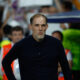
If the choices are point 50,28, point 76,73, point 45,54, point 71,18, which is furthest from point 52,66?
point 50,28

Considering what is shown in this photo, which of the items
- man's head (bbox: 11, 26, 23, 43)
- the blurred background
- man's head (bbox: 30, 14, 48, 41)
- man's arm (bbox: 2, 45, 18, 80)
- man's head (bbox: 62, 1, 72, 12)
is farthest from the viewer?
man's head (bbox: 62, 1, 72, 12)

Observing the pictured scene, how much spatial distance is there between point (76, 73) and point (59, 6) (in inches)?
103

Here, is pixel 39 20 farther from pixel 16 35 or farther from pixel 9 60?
pixel 16 35

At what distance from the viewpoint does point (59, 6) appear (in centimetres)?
1044

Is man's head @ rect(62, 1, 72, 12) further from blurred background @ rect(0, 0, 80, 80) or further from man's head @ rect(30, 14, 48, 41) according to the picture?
man's head @ rect(30, 14, 48, 41)

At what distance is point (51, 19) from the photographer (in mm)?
7398

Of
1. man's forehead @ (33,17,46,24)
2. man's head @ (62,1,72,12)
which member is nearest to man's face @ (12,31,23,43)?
man's head @ (62,1,72,12)

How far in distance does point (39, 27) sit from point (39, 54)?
1.10ft

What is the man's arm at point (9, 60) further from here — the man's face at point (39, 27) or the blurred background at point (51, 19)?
the blurred background at point (51, 19)

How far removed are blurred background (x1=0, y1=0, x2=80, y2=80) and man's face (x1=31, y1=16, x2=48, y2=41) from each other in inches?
58.1

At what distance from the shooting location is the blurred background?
7.54 m

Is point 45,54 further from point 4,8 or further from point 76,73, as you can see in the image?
point 4,8

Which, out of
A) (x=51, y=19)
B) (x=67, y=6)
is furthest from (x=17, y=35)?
(x=67, y=6)

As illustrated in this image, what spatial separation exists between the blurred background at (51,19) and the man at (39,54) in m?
1.44
